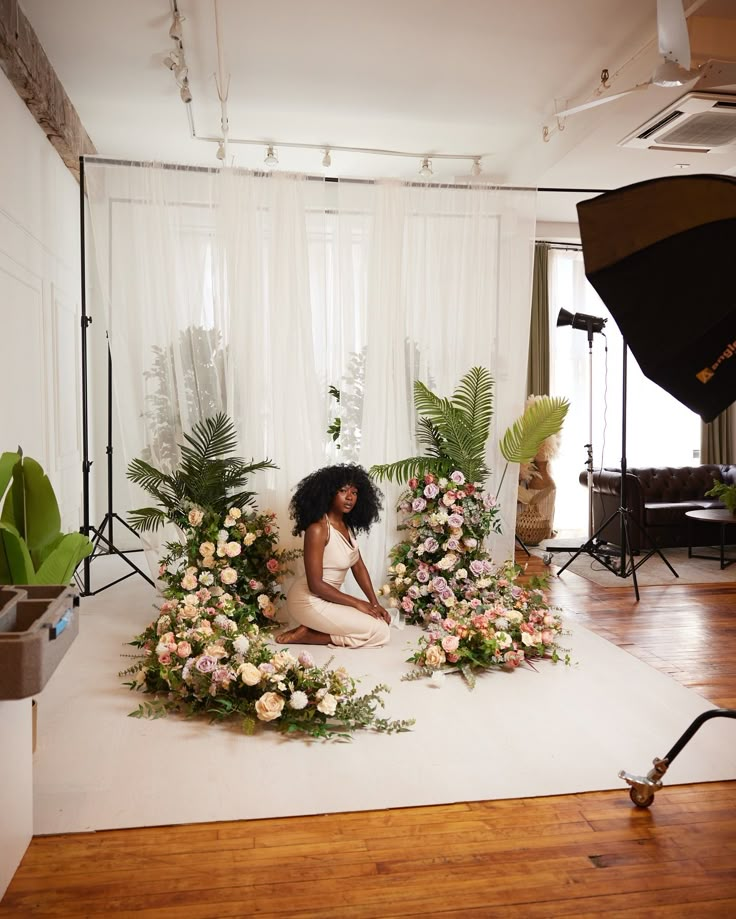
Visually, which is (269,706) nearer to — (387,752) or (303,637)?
(387,752)

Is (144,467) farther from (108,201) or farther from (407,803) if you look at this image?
(407,803)

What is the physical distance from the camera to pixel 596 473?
8.02m

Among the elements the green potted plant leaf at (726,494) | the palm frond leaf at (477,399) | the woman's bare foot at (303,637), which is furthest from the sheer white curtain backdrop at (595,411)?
the woman's bare foot at (303,637)

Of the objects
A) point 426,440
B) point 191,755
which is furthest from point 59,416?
point 191,755

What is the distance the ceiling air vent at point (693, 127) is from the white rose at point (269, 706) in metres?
4.34

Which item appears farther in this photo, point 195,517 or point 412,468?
point 412,468

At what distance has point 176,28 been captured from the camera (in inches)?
178

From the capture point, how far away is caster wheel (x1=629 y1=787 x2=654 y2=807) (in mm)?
2609

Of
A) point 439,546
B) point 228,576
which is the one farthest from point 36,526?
point 439,546

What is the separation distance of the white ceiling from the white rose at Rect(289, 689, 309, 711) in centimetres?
378

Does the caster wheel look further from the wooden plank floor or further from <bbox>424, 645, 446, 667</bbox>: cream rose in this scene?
<bbox>424, 645, 446, 667</bbox>: cream rose

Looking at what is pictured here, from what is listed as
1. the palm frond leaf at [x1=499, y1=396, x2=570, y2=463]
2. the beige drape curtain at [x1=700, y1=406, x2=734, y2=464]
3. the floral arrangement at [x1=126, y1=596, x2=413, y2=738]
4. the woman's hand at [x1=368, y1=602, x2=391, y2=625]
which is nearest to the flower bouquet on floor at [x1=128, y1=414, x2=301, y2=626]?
the woman's hand at [x1=368, y1=602, x2=391, y2=625]

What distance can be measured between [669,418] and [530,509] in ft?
7.61

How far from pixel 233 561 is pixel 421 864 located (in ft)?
9.38
